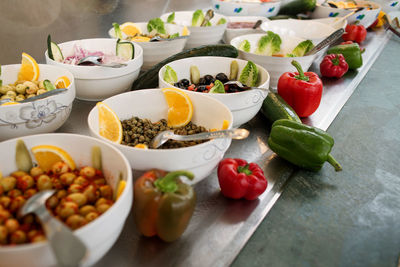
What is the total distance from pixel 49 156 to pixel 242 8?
1.81 metres

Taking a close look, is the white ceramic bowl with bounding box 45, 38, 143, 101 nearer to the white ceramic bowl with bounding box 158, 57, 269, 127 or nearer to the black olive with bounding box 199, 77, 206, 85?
the white ceramic bowl with bounding box 158, 57, 269, 127

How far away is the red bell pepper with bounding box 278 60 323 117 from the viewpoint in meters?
1.40

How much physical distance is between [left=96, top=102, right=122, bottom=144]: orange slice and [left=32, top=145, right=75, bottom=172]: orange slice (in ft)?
0.54

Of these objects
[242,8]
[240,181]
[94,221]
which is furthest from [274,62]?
[94,221]

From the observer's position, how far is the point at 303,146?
3.65 ft

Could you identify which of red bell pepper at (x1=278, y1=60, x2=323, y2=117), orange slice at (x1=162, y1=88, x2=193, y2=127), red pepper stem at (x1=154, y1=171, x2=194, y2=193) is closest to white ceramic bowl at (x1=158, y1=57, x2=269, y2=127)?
orange slice at (x1=162, y1=88, x2=193, y2=127)

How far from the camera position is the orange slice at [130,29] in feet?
5.76

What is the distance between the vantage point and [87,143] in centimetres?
84

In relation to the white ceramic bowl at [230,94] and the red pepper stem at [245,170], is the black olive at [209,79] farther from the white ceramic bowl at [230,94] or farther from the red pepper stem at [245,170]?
the red pepper stem at [245,170]

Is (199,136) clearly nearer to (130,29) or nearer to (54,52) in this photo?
(54,52)

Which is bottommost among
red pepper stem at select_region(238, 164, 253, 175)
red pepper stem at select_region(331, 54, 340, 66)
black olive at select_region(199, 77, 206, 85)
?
red pepper stem at select_region(331, 54, 340, 66)

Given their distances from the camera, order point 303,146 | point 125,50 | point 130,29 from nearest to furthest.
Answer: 1. point 303,146
2. point 125,50
3. point 130,29

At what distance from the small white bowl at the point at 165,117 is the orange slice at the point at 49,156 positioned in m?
0.10

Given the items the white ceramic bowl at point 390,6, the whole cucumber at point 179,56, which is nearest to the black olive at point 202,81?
the whole cucumber at point 179,56
